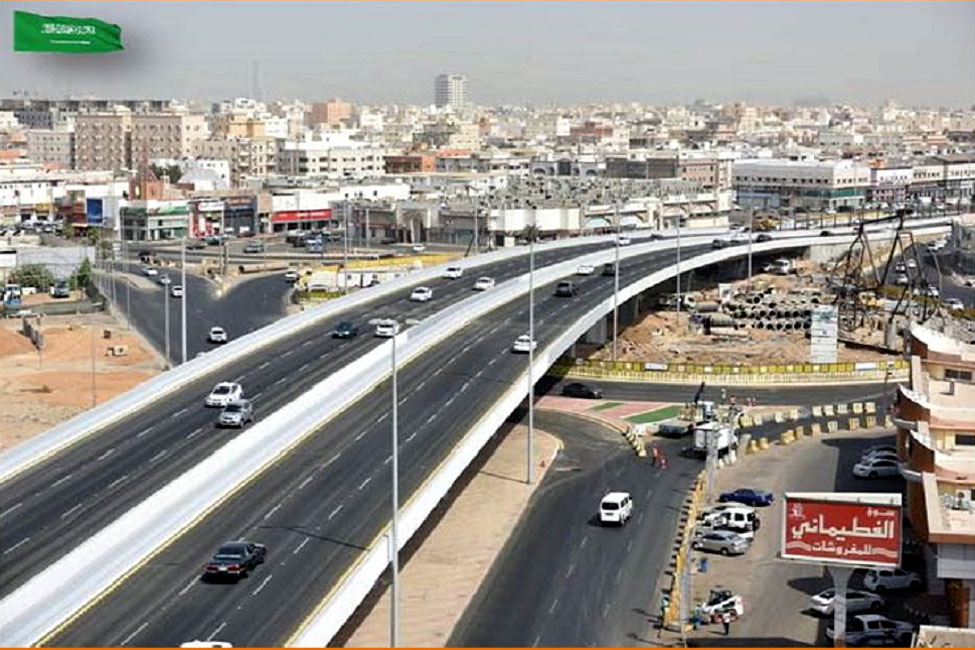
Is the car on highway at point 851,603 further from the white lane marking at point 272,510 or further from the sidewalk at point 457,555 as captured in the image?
the white lane marking at point 272,510

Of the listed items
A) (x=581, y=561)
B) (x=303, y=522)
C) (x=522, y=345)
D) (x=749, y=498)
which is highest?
(x=522, y=345)

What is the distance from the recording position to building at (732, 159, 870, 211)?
7275 centimetres

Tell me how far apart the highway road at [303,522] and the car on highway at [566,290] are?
7258mm

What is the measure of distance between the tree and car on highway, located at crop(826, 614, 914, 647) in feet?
102

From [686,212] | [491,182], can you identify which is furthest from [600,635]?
[491,182]

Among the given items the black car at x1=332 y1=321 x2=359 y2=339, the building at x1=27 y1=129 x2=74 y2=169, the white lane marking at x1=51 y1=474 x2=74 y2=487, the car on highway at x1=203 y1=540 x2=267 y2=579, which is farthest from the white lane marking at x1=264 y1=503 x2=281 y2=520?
the building at x1=27 y1=129 x2=74 y2=169

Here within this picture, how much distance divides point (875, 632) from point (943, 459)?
100 inches

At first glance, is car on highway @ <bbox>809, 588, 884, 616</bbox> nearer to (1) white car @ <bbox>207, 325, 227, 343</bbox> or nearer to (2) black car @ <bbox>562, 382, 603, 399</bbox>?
(2) black car @ <bbox>562, 382, 603, 399</bbox>

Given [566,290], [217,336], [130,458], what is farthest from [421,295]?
[130,458]

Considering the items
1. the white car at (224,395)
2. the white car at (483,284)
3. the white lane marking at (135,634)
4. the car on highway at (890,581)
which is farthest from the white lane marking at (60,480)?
the white car at (483,284)

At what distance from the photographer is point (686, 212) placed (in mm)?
60969

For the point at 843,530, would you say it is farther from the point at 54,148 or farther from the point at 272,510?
the point at 54,148

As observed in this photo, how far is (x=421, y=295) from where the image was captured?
2903cm

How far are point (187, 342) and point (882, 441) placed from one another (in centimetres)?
1478
